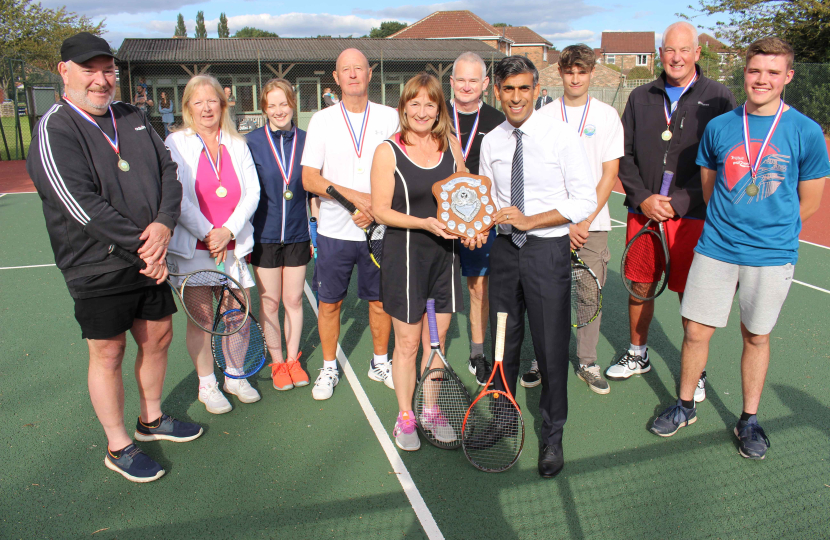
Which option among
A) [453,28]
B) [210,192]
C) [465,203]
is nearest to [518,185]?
[465,203]

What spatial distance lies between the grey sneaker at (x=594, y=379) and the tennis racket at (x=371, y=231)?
1885 mm

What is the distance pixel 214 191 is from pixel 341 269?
105 cm

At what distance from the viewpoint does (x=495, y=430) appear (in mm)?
3523

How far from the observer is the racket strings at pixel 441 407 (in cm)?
346

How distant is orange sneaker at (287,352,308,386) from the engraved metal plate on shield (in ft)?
7.02

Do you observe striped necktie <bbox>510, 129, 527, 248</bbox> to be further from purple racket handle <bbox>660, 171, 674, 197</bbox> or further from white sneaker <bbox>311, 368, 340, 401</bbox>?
white sneaker <bbox>311, 368, 340, 401</bbox>

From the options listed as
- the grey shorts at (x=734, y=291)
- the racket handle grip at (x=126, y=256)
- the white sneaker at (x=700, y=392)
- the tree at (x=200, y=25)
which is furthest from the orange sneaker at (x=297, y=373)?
the tree at (x=200, y=25)

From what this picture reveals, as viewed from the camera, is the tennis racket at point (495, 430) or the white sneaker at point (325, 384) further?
the white sneaker at point (325, 384)

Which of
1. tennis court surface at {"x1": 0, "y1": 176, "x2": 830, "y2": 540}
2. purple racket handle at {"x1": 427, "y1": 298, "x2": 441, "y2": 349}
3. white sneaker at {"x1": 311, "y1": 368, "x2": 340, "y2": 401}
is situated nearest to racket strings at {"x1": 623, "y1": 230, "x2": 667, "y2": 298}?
tennis court surface at {"x1": 0, "y1": 176, "x2": 830, "y2": 540}

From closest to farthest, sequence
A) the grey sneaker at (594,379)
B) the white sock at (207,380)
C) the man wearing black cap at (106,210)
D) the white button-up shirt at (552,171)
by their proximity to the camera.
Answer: the man wearing black cap at (106,210), the white button-up shirt at (552,171), the white sock at (207,380), the grey sneaker at (594,379)

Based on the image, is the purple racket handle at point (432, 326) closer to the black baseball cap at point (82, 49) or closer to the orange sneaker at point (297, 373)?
the orange sneaker at point (297, 373)

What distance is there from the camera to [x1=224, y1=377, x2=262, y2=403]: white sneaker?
13.8 feet

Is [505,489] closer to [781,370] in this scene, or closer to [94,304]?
[94,304]

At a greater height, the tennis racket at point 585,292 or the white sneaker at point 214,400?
the tennis racket at point 585,292
